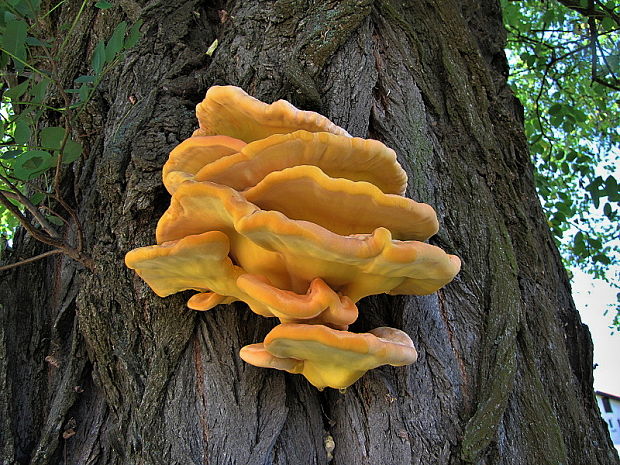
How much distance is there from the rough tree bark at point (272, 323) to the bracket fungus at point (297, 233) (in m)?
0.29

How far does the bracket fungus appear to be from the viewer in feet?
4.30

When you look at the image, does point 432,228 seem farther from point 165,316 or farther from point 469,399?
point 165,316

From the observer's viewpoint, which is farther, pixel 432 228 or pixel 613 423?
pixel 613 423

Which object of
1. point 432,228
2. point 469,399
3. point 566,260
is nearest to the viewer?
point 432,228

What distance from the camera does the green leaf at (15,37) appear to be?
5.73ft

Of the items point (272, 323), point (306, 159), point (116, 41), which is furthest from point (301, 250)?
point (116, 41)

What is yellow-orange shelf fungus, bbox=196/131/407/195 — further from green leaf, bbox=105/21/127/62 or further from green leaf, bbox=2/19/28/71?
green leaf, bbox=2/19/28/71

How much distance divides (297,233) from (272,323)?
2.37ft

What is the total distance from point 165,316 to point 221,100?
0.87m

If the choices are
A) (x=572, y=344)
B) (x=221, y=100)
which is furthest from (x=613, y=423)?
(x=221, y=100)

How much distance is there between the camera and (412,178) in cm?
210

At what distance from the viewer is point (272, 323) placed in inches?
73.4

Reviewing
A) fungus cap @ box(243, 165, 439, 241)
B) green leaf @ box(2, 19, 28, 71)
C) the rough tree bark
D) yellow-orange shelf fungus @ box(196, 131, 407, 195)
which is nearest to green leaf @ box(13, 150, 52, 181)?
the rough tree bark

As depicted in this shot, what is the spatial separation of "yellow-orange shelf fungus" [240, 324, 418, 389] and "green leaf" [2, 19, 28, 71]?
1.39 m
